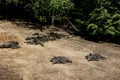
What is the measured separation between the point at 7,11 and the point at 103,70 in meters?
11.7

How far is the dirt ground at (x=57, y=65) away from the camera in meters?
11.6

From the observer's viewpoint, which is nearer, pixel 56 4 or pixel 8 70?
pixel 8 70

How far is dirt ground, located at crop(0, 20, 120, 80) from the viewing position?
11.6 meters

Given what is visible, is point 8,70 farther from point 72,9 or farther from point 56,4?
point 72,9

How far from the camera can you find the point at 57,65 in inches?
495

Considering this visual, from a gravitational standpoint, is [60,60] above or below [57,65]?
above

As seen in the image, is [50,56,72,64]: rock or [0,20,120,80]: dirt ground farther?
[50,56,72,64]: rock

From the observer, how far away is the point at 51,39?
16.5 meters

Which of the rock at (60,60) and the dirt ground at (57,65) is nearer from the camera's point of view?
the dirt ground at (57,65)

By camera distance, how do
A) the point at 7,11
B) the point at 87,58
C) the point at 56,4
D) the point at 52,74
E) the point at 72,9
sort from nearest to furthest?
1. the point at 52,74
2. the point at 87,58
3. the point at 56,4
4. the point at 72,9
5. the point at 7,11

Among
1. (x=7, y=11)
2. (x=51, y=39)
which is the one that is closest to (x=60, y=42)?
(x=51, y=39)

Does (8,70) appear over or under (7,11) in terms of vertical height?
under

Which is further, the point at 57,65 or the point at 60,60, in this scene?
the point at 60,60

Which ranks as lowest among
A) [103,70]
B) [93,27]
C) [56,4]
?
[103,70]
